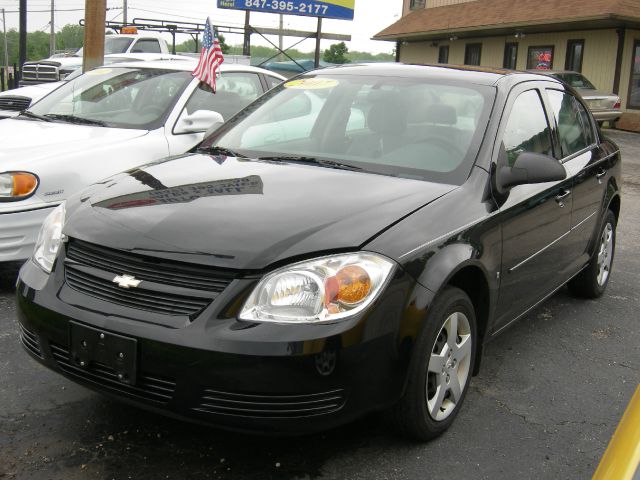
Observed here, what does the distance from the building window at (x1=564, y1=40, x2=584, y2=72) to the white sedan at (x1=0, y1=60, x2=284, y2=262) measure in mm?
17460

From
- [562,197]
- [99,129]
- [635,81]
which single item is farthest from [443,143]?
[635,81]

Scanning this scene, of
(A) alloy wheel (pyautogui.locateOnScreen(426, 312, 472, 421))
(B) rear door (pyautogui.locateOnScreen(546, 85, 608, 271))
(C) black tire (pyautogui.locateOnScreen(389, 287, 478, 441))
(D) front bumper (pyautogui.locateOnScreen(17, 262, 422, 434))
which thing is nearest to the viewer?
(D) front bumper (pyautogui.locateOnScreen(17, 262, 422, 434))

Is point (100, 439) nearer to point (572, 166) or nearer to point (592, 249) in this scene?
point (572, 166)

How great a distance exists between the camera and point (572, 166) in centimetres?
448

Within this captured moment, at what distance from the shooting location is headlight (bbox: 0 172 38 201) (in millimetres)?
4633

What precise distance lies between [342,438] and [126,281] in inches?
44.7

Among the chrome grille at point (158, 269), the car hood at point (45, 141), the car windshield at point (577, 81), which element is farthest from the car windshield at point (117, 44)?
the chrome grille at point (158, 269)

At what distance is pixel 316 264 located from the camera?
263cm

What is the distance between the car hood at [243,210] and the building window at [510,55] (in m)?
22.9

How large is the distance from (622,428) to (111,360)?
1.73 m

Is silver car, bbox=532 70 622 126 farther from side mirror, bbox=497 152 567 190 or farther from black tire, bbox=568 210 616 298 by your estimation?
side mirror, bbox=497 152 567 190

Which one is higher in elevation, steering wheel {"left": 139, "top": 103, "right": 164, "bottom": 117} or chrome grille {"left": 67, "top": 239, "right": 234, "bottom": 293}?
steering wheel {"left": 139, "top": 103, "right": 164, "bottom": 117}

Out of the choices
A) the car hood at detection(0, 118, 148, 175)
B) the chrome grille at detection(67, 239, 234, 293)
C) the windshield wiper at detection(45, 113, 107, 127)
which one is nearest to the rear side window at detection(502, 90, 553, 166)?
the chrome grille at detection(67, 239, 234, 293)

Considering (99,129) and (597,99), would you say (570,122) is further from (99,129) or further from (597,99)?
(597,99)
